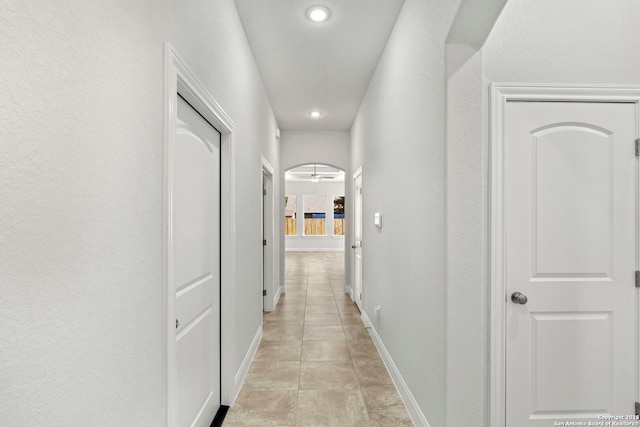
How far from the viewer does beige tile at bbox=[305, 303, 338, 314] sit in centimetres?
455

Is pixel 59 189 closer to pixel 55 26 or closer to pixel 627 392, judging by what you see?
pixel 55 26

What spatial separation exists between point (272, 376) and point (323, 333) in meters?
1.11

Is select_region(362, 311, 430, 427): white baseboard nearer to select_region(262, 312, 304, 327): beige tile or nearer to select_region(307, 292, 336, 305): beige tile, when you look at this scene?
select_region(262, 312, 304, 327): beige tile

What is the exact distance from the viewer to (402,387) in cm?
233

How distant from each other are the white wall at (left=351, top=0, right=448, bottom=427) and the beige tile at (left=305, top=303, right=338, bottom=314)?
134cm

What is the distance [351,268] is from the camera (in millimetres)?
5512

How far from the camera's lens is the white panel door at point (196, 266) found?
1521 millimetres

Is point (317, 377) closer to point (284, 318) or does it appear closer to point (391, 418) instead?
point (391, 418)

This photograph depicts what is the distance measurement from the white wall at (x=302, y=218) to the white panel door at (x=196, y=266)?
9.53 meters

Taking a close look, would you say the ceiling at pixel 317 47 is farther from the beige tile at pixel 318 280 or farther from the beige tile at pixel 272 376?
the beige tile at pixel 318 280

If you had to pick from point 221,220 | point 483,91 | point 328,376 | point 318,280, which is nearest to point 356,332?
point 328,376

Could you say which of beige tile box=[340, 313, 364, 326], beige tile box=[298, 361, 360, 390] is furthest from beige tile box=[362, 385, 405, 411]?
beige tile box=[340, 313, 364, 326]

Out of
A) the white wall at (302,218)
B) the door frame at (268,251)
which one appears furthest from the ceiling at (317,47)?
the white wall at (302,218)

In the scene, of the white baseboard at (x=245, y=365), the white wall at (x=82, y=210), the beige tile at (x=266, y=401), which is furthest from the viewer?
the white baseboard at (x=245, y=365)
